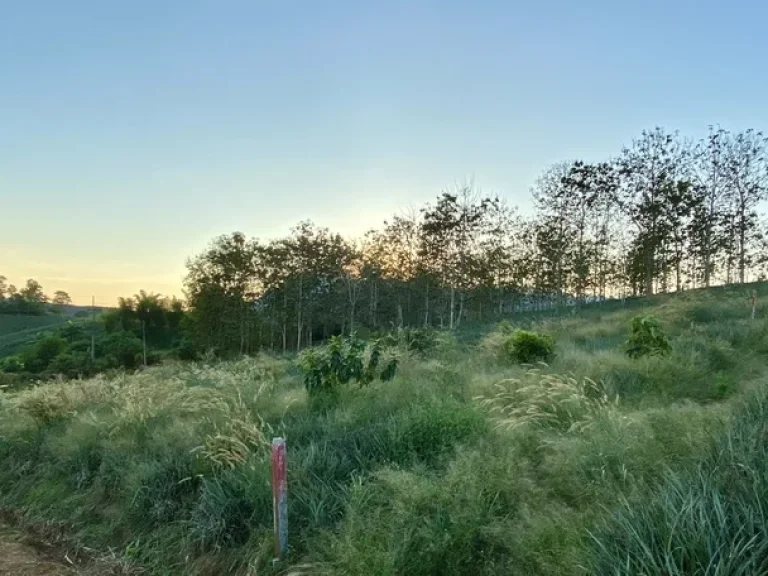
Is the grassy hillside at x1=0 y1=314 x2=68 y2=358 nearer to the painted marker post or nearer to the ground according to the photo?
the ground

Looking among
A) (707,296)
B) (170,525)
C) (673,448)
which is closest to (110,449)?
(170,525)

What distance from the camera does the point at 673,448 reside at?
3.99 metres

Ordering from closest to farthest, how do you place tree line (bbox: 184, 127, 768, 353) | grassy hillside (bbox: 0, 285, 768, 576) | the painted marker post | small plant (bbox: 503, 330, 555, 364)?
grassy hillside (bbox: 0, 285, 768, 576), the painted marker post, small plant (bbox: 503, 330, 555, 364), tree line (bbox: 184, 127, 768, 353)

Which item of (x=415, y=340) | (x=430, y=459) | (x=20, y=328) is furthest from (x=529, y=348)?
(x=20, y=328)

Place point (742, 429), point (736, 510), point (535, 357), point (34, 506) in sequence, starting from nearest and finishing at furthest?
point (736, 510)
point (742, 429)
point (34, 506)
point (535, 357)

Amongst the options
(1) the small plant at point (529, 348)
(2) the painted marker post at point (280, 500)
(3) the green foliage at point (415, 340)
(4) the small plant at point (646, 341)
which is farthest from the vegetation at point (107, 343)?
(2) the painted marker post at point (280, 500)

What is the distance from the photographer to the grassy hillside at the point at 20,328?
174 feet

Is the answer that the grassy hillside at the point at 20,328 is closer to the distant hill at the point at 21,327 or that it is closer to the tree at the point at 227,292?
the distant hill at the point at 21,327

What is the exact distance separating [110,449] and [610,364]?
6.86 metres

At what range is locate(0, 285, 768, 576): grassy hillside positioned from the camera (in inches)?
112

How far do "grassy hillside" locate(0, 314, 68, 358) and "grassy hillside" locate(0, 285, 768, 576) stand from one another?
171 ft

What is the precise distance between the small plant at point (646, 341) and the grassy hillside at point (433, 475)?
0.39 metres

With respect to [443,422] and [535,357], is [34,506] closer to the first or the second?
[443,422]

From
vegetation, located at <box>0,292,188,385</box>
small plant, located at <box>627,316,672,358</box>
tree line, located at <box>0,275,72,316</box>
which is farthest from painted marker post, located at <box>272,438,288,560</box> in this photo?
tree line, located at <box>0,275,72,316</box>
